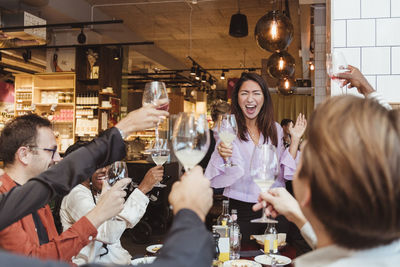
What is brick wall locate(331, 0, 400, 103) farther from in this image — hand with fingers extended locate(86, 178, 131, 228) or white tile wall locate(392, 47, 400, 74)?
hand with fingers extended locate(86, 178, 131, 228)

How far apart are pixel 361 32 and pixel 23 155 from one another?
2.00 metres

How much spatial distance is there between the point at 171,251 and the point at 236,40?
10.1 m

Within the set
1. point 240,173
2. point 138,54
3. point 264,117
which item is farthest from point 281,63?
point 138,54

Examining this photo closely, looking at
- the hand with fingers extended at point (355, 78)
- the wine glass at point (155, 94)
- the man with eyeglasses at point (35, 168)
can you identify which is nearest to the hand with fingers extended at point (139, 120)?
the wine glass at point (155, 94)

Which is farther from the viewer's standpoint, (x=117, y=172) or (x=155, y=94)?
(x=117, y=172)

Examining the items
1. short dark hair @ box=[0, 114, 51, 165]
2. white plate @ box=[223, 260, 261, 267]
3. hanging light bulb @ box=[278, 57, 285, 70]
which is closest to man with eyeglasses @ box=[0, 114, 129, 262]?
short dark hair @ box=[0, 114, 51, 165]

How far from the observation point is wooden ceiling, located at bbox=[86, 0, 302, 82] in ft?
25.2

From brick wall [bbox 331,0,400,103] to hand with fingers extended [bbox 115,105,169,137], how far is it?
4.77ft

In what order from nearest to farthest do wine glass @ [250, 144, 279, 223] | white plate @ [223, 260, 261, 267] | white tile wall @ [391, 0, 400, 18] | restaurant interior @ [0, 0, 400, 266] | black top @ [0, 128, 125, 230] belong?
black top @ [0, 128, 125, 230]
wine glass @ [250, 144, 279, 223]
white plate @ [223, 260, 261, 267]
white tile wall @ [391, 0, 400, 18]
restaurant interior @ [0, 0, 400, 266]

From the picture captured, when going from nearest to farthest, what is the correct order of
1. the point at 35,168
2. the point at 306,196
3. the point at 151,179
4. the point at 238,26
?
the point at 306,196, the point at 35,168, the point at 151,179, the point at 238,26

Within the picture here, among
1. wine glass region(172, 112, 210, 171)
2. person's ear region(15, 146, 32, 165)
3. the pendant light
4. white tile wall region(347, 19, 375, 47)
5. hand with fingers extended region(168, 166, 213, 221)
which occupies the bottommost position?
hand with fingers extended region(168, 166, 213, 221)

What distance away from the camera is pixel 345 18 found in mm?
2285

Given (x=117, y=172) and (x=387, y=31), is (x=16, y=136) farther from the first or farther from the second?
(x=387, y=31)

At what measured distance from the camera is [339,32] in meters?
2.30
